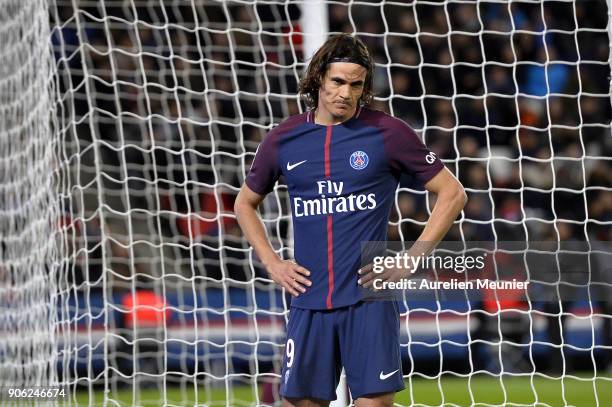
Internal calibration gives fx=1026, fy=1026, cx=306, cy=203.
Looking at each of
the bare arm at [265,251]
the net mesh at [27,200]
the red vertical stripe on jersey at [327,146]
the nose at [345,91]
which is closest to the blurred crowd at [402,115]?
the net mesh at [27,200]

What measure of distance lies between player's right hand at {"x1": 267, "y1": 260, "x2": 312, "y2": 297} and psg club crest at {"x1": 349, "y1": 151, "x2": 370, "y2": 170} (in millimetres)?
386

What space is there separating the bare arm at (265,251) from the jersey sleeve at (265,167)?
30 mm

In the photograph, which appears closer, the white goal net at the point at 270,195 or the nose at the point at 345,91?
the nose at the point at 345,91

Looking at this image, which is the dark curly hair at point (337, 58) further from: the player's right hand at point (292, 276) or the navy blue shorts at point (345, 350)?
the navy blue shorts at point (345, 350)

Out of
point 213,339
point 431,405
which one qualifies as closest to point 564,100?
point 431,405

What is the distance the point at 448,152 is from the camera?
7629 millimetres

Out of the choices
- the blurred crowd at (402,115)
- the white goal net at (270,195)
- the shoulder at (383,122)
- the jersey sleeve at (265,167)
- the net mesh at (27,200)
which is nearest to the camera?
the shoulder at (383,122)

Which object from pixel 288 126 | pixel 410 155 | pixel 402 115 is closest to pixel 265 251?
pixel 288 126

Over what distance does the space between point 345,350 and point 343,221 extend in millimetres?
425

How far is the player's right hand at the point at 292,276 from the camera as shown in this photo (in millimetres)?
3406

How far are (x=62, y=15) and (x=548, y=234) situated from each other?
4.11 metres

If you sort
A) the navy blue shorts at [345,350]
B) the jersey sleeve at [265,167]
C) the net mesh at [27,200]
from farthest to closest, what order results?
the net mesh at [27,200] → the jersey sleeve at [265,167] → the navy blue shorts at [345,350]

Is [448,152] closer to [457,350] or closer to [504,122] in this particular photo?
[504,122]

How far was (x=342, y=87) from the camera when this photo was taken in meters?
3.38
